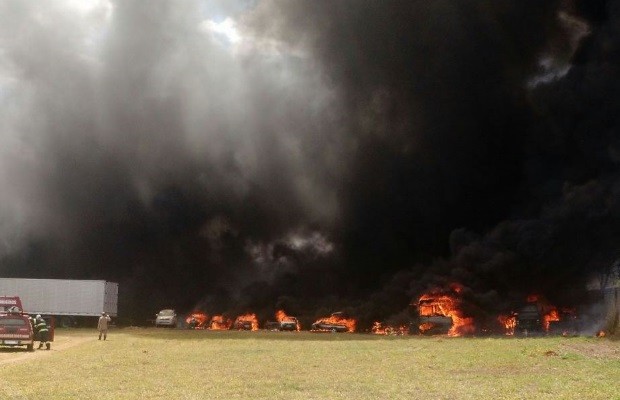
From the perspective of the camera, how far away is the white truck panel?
80.8 meters

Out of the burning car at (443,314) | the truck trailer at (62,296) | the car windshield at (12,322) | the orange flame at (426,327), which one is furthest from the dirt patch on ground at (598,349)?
the truck trailer at (62,296)

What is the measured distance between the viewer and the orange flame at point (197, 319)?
91869 mm

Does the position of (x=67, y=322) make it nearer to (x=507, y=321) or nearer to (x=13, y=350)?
(x=13, y=350)

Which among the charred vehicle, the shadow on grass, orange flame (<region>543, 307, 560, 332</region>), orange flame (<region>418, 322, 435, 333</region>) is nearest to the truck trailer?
the shadow on grass

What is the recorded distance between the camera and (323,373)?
27.7m

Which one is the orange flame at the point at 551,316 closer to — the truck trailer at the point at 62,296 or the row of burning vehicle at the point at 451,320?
the row of burning vehicle at the point at 451,320

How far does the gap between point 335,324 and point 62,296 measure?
30614 millimetres

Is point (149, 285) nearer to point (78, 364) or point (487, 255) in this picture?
point (487, 255)

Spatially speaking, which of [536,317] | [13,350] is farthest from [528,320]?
[13,350]

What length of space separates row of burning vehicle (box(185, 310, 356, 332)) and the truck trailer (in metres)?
13.4

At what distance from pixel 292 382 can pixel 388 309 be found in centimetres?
5805

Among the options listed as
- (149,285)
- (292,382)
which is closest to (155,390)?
(292,382)

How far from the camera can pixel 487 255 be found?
78.2 meters

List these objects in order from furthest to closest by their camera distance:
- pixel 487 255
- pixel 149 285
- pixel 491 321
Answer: pixel 149 285 → pixel 487 255 → pixel 491 321
